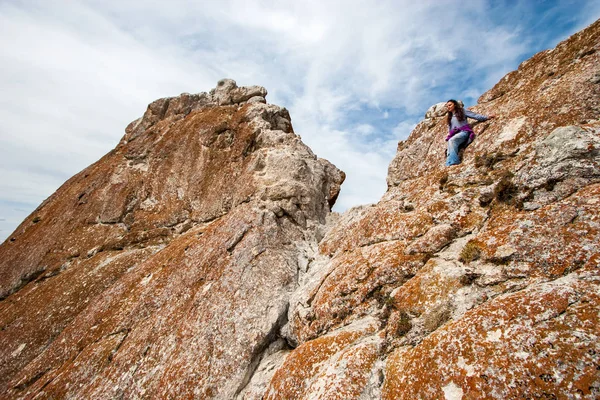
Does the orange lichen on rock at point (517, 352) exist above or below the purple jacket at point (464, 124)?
below

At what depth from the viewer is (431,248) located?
569 inches

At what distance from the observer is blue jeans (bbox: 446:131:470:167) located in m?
18.4

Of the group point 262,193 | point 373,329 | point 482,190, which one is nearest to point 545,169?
point 482,190

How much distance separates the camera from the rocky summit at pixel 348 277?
9.24 meters

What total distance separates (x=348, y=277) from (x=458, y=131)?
1144cm

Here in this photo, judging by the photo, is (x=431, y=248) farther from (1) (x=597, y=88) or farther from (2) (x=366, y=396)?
(1) (x=597, y=88)

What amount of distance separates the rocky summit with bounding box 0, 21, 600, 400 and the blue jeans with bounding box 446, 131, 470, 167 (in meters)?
0.73

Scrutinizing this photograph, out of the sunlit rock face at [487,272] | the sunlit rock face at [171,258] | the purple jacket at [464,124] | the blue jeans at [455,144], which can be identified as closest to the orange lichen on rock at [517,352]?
the sunlit rock face at [487,272]

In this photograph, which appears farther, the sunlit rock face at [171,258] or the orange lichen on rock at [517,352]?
the sunlit rock face at [171,258]

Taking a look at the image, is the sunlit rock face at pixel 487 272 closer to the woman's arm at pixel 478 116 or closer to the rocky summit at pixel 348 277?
the rocky summit at pixel 348 277

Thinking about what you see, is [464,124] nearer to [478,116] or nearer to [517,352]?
[478,116]

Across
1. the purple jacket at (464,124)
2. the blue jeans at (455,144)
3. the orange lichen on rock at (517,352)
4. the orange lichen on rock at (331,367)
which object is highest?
the purple jacket at (464,124)

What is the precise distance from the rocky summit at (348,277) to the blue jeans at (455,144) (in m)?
0.73

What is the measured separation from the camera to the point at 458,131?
61.6ft
